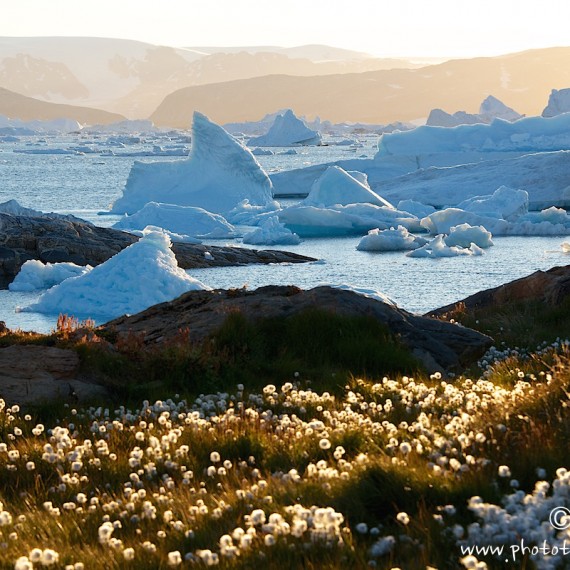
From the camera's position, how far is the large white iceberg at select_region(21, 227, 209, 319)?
27125mm

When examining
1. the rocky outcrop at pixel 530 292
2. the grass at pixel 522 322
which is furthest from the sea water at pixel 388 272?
the grass at pixel 522 322

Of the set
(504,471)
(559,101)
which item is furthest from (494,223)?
(559,101)

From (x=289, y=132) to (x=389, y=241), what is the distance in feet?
319

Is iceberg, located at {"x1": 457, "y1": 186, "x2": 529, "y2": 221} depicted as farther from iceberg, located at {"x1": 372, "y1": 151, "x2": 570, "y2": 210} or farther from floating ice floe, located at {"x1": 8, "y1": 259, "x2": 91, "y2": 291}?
floating ice floe, located at {"x1": 8, "y1": 259, "x2": 91, "y2": 291}

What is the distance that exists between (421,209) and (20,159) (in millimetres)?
91844

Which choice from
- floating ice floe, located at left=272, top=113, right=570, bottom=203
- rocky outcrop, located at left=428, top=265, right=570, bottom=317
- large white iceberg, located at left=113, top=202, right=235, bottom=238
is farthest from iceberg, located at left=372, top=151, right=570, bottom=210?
rocky outcrop, located at left=428, top=265, right=570, bottom=317

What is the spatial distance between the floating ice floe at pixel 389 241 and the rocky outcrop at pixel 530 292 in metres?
25.7

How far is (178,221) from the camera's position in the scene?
49344mm

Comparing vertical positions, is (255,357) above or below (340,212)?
above

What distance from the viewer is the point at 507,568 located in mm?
3287

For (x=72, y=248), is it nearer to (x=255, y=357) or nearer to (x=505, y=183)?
(x=255, y=357)

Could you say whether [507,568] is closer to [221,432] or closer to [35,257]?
[221,432]

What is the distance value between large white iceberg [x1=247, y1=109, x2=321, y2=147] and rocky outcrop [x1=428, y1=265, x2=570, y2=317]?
113 metres

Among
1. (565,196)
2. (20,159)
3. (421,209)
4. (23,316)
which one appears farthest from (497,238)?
(20,159)
